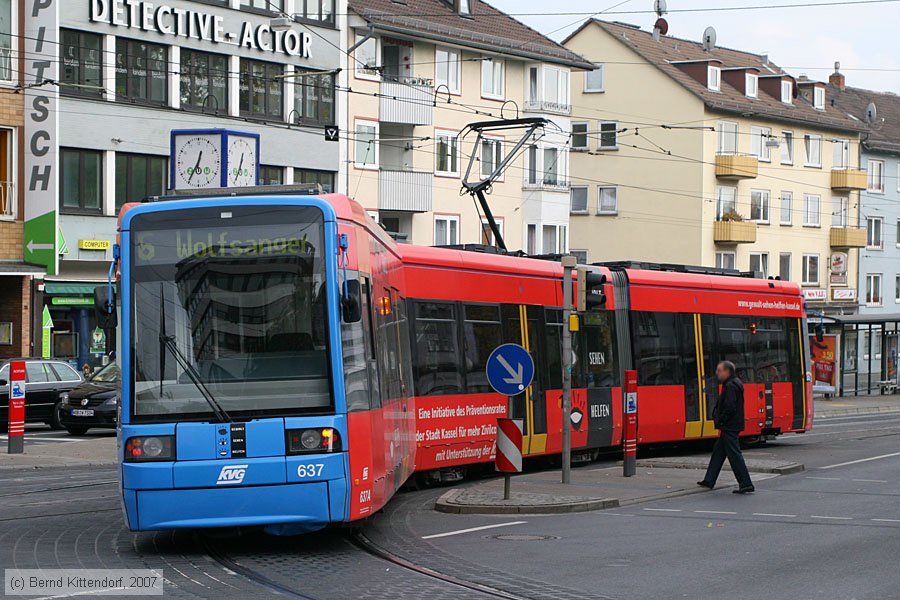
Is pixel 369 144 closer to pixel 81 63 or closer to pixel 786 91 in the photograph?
pixel 81 63

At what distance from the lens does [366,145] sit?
49.4m

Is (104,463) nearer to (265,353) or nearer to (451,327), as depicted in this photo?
(451,327)

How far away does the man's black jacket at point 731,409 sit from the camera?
738 inches

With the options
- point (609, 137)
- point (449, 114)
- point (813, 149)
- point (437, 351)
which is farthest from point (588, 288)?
point (813, 149)

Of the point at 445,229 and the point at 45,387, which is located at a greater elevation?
the point at 445,229

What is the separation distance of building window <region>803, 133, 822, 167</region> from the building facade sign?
114 feet

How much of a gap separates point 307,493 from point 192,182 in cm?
2010

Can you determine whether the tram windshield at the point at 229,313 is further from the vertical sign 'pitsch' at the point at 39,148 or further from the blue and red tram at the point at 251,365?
the vertical sign 'pitsch' at the point at 39,148

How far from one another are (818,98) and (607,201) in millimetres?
15811

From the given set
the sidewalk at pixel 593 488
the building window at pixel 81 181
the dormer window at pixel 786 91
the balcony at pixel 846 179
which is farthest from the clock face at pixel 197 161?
the balcony at pixel 846 179

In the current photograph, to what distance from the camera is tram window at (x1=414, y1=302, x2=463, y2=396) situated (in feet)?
61.1

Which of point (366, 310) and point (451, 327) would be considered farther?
point (451, 327)

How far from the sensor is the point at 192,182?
102 feet

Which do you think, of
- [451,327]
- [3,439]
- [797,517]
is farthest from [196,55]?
[797,517]
